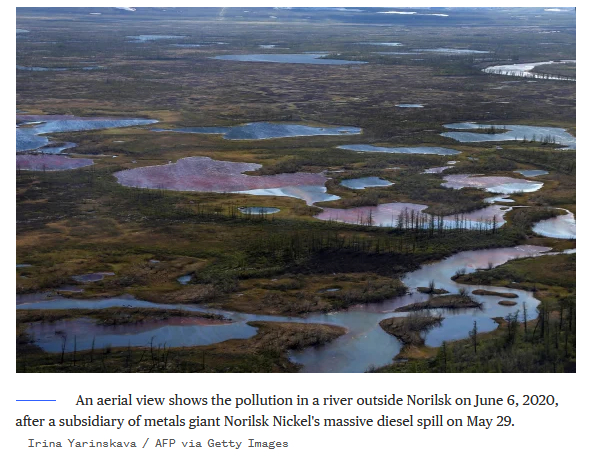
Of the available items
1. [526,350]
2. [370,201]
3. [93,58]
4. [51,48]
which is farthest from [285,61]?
[526,350]

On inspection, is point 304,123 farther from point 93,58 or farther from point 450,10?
point 450,10

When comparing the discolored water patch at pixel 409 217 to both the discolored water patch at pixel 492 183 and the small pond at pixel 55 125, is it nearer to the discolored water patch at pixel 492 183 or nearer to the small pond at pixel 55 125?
the discolored water patch at pixel 492 183

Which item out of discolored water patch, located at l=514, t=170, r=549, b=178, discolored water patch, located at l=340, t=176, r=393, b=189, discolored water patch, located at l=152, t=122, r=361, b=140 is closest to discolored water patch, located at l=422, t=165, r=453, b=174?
discolored water patch, located at l=340, t=176, r=393, b=189

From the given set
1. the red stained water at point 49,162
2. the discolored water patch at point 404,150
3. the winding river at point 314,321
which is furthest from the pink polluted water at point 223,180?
the winding river at point 314,321
